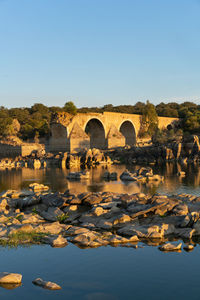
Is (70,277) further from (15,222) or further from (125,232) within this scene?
(15,222)

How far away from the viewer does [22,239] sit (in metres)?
12.6

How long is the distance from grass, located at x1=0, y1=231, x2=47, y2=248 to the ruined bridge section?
55028mm

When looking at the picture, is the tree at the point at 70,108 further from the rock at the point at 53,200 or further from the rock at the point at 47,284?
the rock at the point at 47,284

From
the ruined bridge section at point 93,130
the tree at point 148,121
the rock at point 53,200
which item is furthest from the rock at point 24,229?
the tree at point 148,121

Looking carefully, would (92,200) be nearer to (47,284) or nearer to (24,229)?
(24,229)

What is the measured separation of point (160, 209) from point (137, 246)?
388cm

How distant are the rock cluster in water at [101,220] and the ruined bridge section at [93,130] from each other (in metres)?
49.9

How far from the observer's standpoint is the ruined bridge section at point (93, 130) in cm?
6894

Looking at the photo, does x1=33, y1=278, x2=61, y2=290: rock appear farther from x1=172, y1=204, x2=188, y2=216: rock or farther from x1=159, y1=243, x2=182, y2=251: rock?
x1=172, y1=204, x2=188, y2=216: rock

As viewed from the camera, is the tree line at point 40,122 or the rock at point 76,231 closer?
the rock at point 76,231

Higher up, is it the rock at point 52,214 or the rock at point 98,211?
the rock at point 98,211

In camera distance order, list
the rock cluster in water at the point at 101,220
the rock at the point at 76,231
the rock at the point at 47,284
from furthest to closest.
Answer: the rock at the point at 76,231
the rock cluster in water at the point at 101,220
the rock at the point at 47,284

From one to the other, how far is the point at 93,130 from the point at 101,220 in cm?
6683

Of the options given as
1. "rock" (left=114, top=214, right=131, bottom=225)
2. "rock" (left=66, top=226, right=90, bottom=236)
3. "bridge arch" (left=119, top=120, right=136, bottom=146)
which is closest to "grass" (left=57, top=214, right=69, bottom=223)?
"rock" (left=66, top=226, right=90, bottom=236)
